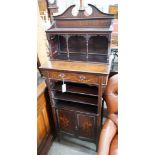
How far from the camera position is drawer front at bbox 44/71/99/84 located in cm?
116

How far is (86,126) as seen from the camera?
4.87 ft

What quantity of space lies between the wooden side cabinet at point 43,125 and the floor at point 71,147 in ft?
0.27

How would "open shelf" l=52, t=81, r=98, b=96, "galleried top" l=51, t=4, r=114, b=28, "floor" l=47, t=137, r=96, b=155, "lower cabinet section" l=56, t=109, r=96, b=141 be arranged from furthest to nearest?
"floor" l=47, t=137, r=96, b=155 → "lower cabinet section" l=56, t=109, r=96, b=141 → "open shelf" l=52, t=81, r=98, b=96 → "galleried top" l=51, t=4, r=114, b=28

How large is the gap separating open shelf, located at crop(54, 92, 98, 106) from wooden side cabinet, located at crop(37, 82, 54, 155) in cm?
Answer: 15

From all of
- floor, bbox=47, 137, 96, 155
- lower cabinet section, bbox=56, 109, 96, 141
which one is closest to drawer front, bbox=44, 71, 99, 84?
lower cabinet section, bbox=56, 109, 96, 141

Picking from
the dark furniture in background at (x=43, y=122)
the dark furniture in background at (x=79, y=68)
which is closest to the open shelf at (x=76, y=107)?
the dark furniture in background at (x=79, y=68)

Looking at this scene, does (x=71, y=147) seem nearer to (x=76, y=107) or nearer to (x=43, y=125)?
(x=43, y=125)

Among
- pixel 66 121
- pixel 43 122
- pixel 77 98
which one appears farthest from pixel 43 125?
pixel 77 98

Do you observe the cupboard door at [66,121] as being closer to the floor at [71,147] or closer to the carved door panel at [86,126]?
the carved door panel at [86,126]

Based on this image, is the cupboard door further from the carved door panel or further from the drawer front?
the drawer front
